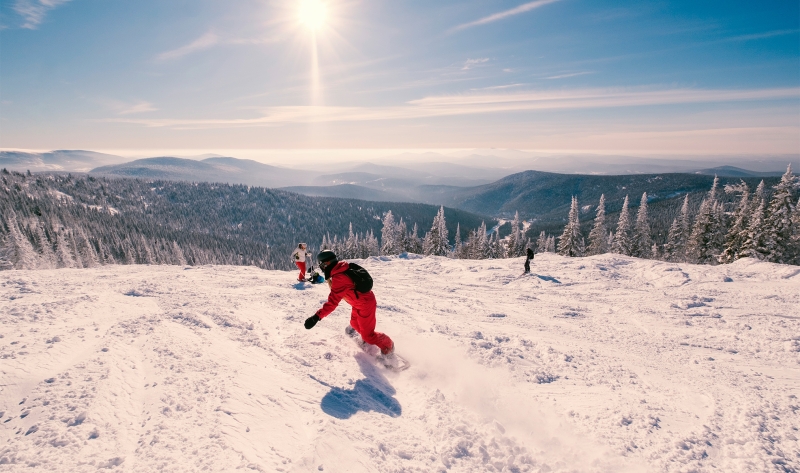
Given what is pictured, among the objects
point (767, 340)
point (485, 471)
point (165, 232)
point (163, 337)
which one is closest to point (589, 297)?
point (767, 340)

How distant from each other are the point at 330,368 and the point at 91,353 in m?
3.60

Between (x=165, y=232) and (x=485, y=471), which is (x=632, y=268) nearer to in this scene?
(x=485, y=471)

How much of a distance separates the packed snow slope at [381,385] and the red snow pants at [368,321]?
48cm

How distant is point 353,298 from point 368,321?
53 cm

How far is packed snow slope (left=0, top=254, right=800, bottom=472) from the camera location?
3381 mm

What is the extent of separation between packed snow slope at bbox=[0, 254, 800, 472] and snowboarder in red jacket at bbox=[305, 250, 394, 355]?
52 centimetres

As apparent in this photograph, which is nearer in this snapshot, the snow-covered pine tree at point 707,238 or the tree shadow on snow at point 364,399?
the tree shadow on snow at point 364,399

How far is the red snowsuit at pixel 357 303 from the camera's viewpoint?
5715 mm

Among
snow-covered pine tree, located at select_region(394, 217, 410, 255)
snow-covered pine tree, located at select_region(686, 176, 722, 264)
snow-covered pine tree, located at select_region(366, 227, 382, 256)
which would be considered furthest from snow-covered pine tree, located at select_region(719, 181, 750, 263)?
snow-covered pine tree, located at select_region(366, 227, 382, 256)

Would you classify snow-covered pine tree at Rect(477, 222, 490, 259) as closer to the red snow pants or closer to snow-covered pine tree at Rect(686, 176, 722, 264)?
snow-covered pine tree at Rect(686, 176, 722, 264)

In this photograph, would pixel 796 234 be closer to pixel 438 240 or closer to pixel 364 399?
pixel 438 240

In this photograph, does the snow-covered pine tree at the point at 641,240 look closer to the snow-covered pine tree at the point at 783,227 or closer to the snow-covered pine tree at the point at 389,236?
the snow-covered pine tree at the point at 783,227

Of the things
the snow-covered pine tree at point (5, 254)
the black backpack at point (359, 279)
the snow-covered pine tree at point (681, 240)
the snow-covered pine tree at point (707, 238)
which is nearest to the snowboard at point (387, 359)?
the black backpack at point (359, 279)

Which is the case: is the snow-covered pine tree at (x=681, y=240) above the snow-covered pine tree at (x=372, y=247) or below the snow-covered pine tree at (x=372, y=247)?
above
